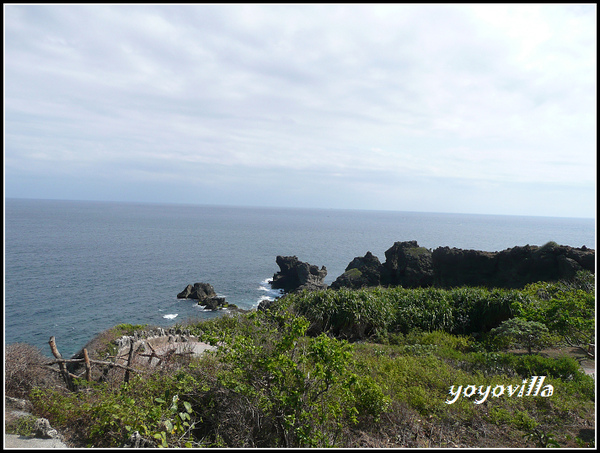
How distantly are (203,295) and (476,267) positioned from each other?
87.0ft

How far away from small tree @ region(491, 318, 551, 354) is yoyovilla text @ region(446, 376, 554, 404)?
174 centimetres

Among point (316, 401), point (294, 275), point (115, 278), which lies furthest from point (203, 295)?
point (316, 401)

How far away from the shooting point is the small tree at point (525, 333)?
825 cm

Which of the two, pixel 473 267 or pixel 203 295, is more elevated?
pixel 473 267

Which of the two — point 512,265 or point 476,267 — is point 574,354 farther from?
point 476,267

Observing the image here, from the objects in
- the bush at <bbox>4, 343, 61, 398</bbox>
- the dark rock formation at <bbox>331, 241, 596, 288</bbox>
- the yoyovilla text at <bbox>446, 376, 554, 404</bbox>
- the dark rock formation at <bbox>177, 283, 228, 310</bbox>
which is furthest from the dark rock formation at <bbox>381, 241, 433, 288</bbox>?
the bush at <bbox>4, 343, 61, 398</bbox>

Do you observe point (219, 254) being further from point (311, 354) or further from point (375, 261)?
point (311, 354)

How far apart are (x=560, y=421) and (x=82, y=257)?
63.9 metres

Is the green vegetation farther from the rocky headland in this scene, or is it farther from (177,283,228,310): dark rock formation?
(177,283,228,310): dark rock formation

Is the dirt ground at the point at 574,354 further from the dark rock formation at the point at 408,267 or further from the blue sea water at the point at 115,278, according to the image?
the dark rock formation at the point at 408,267

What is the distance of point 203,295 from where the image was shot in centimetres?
3803

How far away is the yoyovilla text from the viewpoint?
20.8 ft

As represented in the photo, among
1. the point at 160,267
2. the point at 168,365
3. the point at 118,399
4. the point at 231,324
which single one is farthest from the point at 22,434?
the point at 160,267

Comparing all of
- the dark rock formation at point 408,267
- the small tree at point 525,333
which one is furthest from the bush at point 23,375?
the dark rock formation at point 408,267
